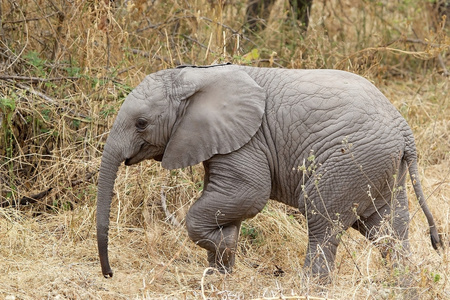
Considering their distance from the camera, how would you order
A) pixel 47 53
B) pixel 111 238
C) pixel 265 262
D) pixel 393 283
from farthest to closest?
pixel 47 53
pixel 111 238
pixel 265 262
pixel 393 283

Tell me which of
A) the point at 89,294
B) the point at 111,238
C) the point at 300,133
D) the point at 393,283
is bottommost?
the point at 111,238

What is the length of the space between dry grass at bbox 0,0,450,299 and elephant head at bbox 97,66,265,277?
74 centimetres

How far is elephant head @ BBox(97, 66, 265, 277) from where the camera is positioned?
4.48 m

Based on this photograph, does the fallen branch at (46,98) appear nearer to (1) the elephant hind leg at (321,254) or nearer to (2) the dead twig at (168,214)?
(2) the dead twig at (168,214)

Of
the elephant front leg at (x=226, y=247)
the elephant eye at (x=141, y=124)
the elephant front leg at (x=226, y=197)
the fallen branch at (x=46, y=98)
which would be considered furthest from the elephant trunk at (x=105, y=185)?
the fallen branch at (x=46, y=98)

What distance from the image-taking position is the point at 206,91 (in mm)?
4520

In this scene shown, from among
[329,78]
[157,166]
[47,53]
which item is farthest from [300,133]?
[47,53]

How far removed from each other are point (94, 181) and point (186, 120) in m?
1.83

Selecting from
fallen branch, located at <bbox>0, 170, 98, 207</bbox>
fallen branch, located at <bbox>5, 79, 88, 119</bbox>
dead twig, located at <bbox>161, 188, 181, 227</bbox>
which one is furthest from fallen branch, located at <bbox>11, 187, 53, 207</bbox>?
dead twig, located at <bbox>161, 188, 181, 227</bbox>

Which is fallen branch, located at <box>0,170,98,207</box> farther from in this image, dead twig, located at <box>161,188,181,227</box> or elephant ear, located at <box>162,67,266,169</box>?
elephant ear, located at <box>162,67,266,169</box>

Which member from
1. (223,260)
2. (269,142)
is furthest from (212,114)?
(223,260)

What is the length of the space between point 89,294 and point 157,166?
186cm

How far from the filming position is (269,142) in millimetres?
4562

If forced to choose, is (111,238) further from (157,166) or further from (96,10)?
(96,10)
